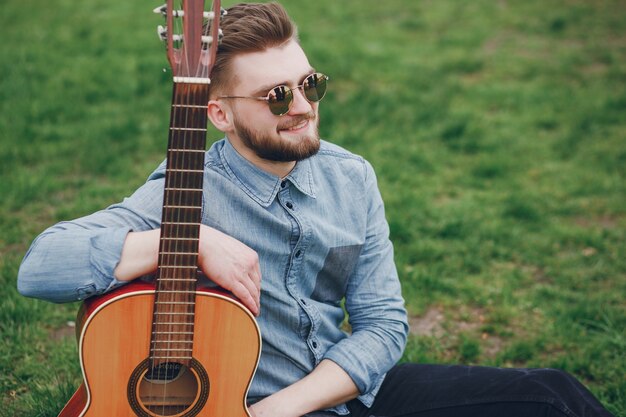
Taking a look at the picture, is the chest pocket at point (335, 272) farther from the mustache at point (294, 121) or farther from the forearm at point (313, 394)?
the mustache at point (294, 121)

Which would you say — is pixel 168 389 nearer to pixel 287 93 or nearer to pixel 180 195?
pixel 180 195

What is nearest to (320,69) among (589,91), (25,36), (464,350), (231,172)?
(589,91)

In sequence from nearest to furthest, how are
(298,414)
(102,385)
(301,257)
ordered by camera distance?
1. (102,385)
2. (298,414)
3. (301,257)

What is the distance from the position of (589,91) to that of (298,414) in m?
6.26

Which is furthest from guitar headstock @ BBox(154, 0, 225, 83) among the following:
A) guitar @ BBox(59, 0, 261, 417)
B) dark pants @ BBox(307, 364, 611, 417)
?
dark pants @ BBox(307, 364, 611, 417)

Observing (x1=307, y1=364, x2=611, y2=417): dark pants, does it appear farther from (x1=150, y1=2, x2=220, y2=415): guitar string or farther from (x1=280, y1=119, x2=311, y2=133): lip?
(x1=280, y1=119, x2=311, y2=133): lip

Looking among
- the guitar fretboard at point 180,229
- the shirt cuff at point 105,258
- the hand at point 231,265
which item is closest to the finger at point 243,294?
the hand at point 231,265

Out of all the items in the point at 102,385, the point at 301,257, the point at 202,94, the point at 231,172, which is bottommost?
the point at 102,385

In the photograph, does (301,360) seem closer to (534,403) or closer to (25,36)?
(534,403)

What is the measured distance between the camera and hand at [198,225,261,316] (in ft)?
7.63

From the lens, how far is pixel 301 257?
274cm

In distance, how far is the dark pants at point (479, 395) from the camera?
263 centimetres

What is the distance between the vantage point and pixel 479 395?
9.02ft

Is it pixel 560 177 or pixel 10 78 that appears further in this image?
pixel 10 78
